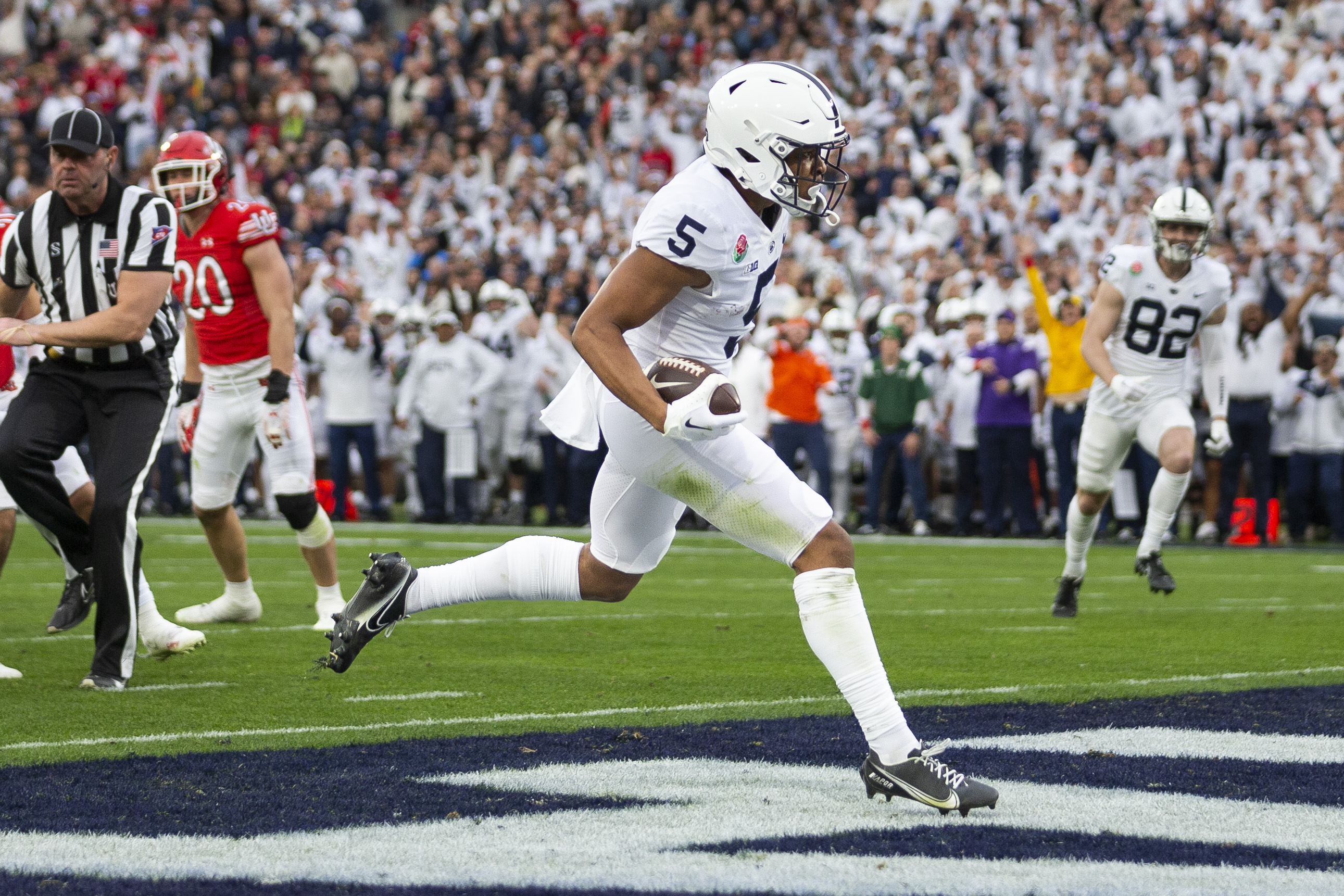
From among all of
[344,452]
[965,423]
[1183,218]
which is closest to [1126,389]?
[1183,218]

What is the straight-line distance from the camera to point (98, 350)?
237 inches

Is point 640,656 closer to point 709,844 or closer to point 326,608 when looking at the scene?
point 326,608

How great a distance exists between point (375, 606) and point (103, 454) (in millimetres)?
1516

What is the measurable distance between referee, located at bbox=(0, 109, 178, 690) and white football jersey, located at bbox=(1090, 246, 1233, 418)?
471 cm

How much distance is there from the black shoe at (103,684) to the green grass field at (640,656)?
0.06 metres

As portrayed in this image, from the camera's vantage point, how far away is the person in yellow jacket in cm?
1436

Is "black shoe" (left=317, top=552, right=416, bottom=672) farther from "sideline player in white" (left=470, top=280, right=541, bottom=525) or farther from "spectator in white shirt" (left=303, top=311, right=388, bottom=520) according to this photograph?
"sideline player in white" (left=470, top=280, right=541, bottom=525)

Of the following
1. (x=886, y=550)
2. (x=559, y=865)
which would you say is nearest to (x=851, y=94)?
(x=886, y=550)

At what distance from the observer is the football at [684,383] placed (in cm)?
418

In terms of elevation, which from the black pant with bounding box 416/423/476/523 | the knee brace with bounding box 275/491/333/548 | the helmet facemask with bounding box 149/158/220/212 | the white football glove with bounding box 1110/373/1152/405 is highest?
the helmet facemask with bounding box 149/158/220/212

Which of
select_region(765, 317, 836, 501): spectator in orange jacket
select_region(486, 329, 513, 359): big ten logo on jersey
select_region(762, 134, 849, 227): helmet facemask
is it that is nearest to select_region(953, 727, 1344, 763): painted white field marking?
select_region(762, 134, 849, 227): helmet facemask

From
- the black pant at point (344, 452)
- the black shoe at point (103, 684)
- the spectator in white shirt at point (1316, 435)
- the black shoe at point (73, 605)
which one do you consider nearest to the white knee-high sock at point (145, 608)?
the black shoe at point (73, 605)

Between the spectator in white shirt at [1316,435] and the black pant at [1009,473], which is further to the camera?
the black pant at [1009,473]

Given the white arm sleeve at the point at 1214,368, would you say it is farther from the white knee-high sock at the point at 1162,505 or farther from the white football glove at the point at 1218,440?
the white knee-high sock at the point at 1162,505
